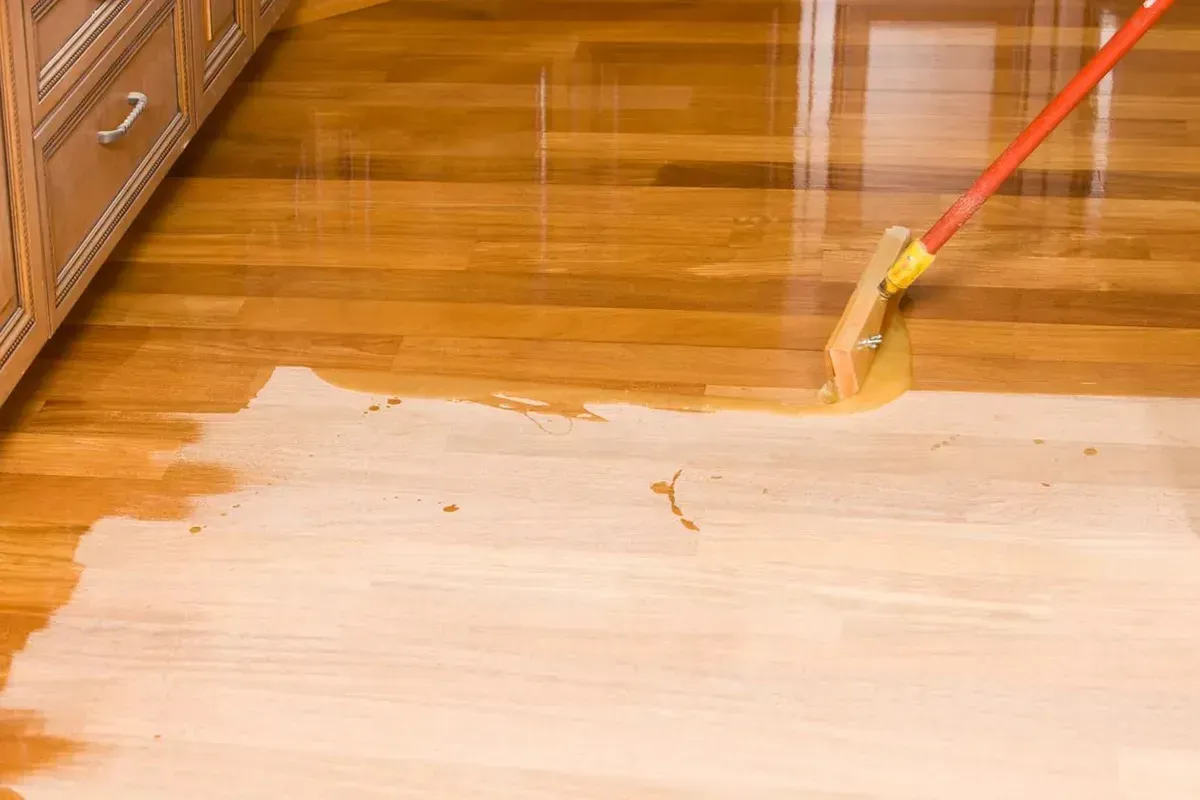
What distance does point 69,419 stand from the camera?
1.99 m

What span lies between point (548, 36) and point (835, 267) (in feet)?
3.45

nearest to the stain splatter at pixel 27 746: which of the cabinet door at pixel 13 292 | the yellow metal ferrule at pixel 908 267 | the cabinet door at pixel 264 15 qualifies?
the cabinet door at pixel 13 292

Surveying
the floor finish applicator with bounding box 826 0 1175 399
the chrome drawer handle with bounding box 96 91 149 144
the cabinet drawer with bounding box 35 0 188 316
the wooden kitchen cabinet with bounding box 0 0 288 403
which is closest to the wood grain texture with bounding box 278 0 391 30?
the wooden kitchen cabinet with bounding box 0 0 288 403

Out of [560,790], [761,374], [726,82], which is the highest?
A: [726,82]

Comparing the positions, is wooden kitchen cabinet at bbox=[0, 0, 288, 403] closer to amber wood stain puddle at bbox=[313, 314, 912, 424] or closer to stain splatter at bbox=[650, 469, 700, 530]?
amber wood stain puddle at bbox=[313, 314, 912, 424]

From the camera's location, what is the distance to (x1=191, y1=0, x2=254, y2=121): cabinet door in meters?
2.47

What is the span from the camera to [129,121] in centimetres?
212

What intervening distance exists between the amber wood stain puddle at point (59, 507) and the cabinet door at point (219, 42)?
0.70 metres

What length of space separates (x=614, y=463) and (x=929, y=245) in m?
0.51

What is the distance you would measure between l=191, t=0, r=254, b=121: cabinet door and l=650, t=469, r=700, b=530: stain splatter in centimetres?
107

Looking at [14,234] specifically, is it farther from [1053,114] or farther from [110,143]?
[1053,114]

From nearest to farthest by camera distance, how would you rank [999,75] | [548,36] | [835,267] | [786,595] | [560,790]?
[560,790], [786,595], [835,267], [999,75], [548,36]

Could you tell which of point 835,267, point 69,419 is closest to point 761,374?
point 835,267

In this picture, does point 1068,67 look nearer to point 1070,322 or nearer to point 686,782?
point 1070,322
